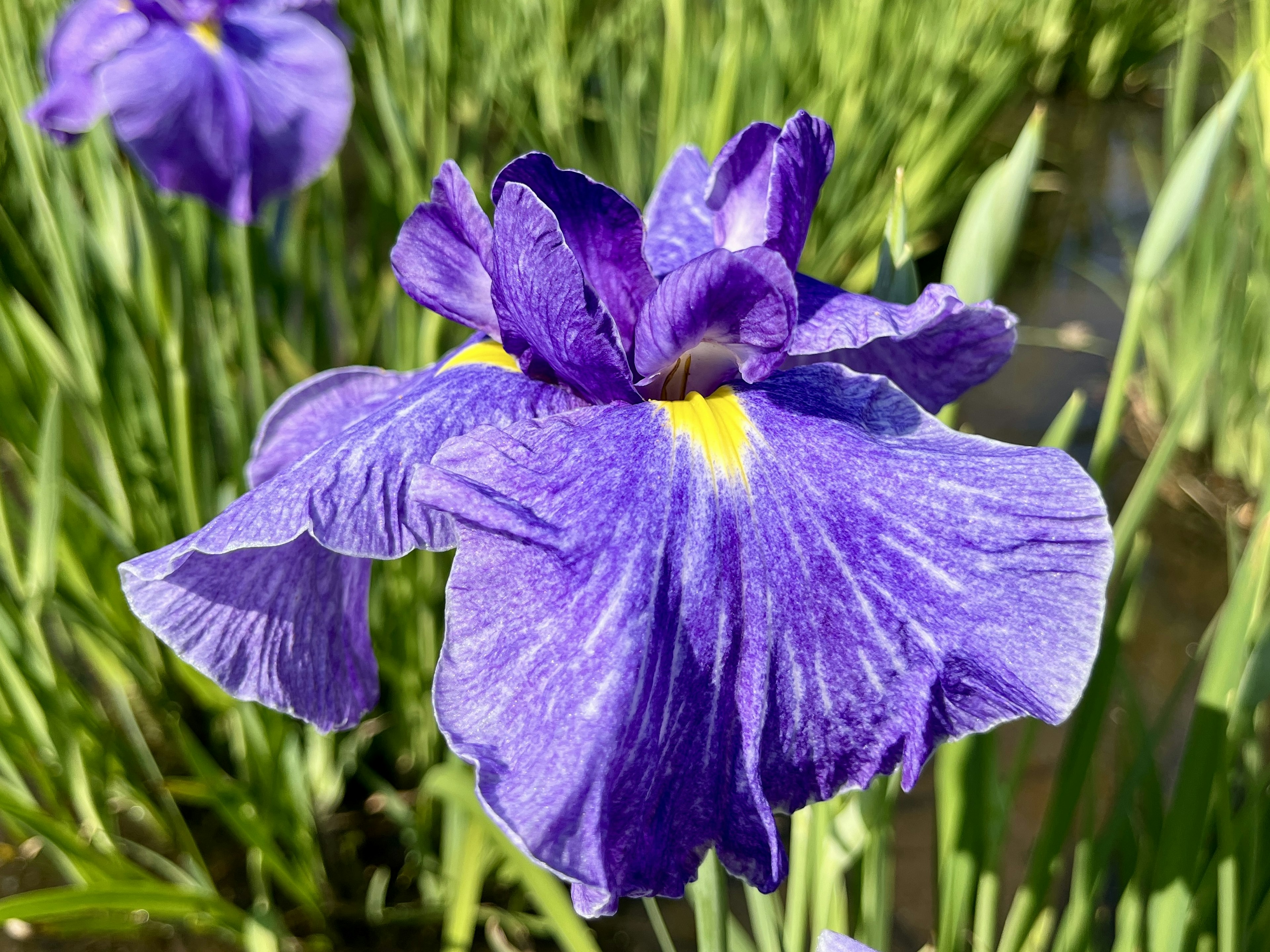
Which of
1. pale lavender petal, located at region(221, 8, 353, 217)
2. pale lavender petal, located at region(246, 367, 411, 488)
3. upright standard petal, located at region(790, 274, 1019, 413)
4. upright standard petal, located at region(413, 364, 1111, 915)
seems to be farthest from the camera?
pale lavender petal, located at region(221, 8, 353, 217)

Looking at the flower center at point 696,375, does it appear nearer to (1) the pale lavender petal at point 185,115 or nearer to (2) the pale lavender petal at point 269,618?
(2) the pale lavender petal at point 269,618

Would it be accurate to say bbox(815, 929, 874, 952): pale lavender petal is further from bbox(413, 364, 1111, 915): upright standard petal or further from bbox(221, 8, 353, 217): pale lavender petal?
bbox(221, 8, 353, 217): pale lavender petal

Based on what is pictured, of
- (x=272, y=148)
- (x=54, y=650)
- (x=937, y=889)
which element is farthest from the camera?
(x=54, y=650)

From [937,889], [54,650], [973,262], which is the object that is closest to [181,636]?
[973,262]

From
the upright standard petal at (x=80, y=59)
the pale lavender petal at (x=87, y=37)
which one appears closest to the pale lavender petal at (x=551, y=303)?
the upright standard petal at (x=80, y=59)

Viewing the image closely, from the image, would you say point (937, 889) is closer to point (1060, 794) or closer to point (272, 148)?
point (1060, 794)

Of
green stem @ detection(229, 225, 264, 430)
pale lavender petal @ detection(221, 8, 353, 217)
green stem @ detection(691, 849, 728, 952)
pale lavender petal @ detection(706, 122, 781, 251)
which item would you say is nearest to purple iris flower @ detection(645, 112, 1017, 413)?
pale lavender petal @ detection(706, 122, 781, 251)
